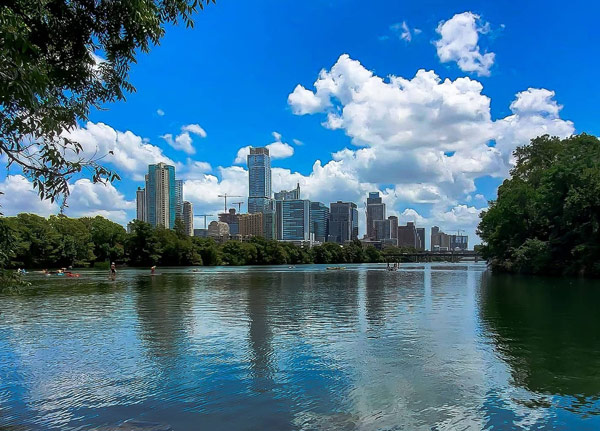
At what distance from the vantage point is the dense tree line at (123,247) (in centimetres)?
9138

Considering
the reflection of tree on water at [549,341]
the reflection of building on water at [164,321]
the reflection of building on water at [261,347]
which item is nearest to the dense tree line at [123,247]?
the reflection of building on water at [164,321]

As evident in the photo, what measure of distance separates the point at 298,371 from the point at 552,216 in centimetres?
5910

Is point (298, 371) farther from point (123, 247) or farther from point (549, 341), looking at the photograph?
point (123, 247)

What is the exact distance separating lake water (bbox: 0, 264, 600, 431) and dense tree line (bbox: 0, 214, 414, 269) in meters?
67.5

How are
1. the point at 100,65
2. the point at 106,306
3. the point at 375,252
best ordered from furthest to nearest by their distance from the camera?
the point at 375,252 → the point at 106,306 → the point at 100,65

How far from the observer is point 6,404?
993 centimetres

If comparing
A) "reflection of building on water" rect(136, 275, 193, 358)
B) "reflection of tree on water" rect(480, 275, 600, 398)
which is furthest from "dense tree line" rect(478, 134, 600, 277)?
"reflection of building on water" rect(136, 275, 193, 358)

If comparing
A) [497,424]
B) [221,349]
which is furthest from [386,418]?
[221,349]

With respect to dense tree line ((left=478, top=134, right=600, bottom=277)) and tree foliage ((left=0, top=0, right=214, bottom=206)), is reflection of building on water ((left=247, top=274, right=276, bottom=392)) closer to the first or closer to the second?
tree foliage ((left=0, top=0, right=214, bottom=206))

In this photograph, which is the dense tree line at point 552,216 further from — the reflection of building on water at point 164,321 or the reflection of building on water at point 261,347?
the reflection of building on water at point 164,321

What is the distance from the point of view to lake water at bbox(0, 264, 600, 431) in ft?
30.6

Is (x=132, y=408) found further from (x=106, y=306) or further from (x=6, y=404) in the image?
(x=106, y=306)

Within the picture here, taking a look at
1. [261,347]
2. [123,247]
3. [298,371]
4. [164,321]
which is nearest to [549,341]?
[298,371]

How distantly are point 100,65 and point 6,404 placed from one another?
23.8 ft
